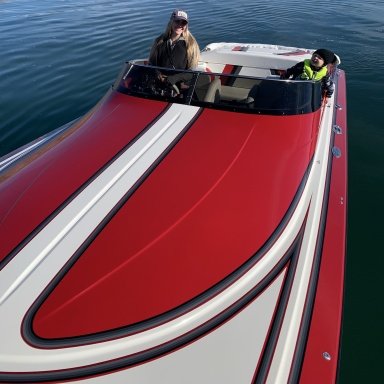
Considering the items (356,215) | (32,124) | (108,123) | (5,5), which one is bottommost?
(356,215)

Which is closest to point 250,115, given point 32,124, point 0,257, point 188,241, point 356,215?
point 188,241

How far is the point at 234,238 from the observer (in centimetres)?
193

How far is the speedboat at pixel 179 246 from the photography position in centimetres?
147

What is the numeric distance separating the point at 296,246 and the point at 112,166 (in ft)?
4.48

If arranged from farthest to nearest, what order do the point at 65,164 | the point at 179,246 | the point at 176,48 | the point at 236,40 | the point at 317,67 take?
1. the point at 236,40
2. the point at 317,67
3. the point at 176,48
4. the point at 65,164
5. the point at 179,246

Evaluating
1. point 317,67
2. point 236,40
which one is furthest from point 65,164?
point 236,40

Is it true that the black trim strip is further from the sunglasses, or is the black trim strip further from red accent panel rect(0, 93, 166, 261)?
the sunglasses

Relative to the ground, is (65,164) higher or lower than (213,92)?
lower

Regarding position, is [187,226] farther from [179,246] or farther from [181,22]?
[181,22]

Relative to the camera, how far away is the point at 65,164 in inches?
94.6

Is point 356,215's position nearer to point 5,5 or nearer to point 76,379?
point 76,379

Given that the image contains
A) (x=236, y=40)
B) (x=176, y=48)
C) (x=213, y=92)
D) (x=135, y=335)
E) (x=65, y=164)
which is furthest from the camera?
(x=236, y=40)

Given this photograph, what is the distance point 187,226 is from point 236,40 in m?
8.85

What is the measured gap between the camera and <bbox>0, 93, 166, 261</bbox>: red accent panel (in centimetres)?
197
